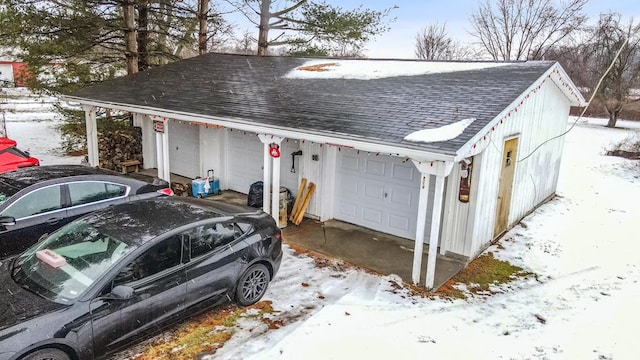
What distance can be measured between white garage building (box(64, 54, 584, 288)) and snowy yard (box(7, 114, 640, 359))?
2.87 feet

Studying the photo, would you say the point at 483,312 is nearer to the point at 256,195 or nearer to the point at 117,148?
the point at 256,195

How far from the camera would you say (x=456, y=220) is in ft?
25.7

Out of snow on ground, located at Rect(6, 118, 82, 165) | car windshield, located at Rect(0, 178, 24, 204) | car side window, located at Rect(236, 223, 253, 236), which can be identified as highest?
car windshield, located at Rect(0, 178, 24, 204)

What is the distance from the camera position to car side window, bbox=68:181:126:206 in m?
6.86

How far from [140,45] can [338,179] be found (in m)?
11.2

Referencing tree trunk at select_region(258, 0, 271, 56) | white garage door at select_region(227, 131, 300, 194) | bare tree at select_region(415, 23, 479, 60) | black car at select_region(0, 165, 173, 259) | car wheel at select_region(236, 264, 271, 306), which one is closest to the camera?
car wheel at select_region(236, 264, 271, 306)

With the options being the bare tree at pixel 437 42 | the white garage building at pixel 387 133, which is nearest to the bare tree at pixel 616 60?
the bare tree at pixel 437 42

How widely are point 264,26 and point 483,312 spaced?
16910 mm

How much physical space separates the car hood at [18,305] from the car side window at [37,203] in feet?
7.45

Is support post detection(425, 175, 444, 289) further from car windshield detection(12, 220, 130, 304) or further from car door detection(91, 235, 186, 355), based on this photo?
car windshield detection(12, 220, 130, 304)

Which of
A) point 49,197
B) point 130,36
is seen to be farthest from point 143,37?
point 49,197

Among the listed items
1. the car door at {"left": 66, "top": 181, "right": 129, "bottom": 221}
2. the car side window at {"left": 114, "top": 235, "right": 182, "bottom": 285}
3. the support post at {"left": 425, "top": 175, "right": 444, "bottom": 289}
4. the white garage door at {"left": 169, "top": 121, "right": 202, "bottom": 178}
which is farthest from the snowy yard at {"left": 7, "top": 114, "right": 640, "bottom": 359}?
the white garage door at {"left": 169, "top": 121, "right": 202, "bottom": 178}

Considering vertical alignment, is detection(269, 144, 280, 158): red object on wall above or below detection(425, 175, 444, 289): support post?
above

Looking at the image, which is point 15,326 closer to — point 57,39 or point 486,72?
point 486,72
